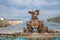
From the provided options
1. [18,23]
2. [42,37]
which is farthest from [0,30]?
[42,37]

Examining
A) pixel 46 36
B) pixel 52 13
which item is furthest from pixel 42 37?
pixel 52 13

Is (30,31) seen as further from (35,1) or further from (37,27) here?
(35,1)

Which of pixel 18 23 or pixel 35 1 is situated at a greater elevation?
pixel 35 1

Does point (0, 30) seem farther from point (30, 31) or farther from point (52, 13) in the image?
point (52, 13)

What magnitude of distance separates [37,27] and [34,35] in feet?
1.22

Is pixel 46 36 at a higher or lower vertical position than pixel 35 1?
lower

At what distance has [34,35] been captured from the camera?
44.1 feet

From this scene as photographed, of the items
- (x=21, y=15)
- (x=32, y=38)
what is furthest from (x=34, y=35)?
(x=21, y=15)

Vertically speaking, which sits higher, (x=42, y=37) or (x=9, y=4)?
(x=9, y=4)

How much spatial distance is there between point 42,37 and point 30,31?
530 mm

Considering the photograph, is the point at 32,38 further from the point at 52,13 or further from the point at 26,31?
the point at 52,13

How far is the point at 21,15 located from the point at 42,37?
125 cm

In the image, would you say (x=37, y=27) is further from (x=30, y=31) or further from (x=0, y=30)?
(x=0, y=30)

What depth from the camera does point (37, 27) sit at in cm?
1362
